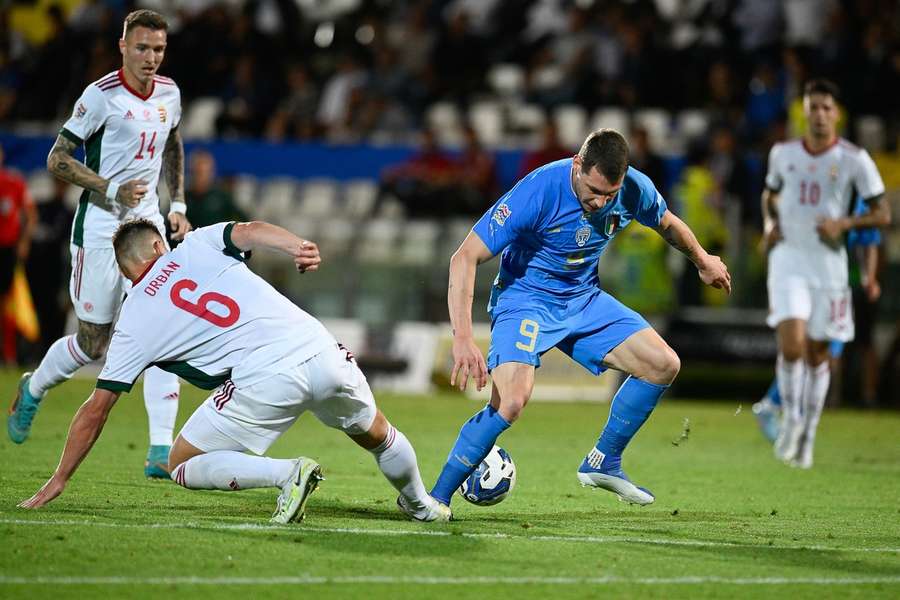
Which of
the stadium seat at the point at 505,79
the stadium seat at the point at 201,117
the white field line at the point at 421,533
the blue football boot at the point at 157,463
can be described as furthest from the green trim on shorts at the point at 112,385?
the stadium seat at the point at 201,117

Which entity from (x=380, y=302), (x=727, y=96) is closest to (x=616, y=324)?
(x=380, y=302)

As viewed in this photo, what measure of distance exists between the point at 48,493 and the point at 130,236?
128 cm

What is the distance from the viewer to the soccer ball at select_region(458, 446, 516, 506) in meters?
7.21

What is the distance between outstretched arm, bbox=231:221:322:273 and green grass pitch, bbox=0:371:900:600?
1.25 metres

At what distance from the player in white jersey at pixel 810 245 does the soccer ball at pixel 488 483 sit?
424 cm

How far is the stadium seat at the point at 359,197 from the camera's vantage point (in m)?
18.5

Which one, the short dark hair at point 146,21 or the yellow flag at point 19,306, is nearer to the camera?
the short dark hair at point 146,21

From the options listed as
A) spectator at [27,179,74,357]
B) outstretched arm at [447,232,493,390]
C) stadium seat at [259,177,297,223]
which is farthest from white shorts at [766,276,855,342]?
spectator at [27,179,74,357]

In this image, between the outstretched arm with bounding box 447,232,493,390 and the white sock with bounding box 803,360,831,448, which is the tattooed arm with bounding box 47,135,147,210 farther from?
the white sock with bounding box 803,360,831,448

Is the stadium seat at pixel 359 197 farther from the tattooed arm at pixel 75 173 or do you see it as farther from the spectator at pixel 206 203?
the tattooed arm at pixel 75 173

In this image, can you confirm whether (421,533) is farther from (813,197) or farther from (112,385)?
(813,197)

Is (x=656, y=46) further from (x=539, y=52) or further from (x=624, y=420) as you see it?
(x=624, y=420)

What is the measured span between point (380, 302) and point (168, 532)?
33.9 ft

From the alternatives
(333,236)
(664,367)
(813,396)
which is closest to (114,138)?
(664,367)
